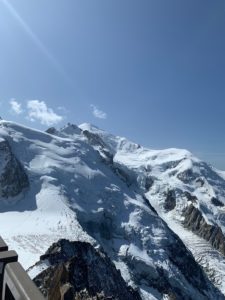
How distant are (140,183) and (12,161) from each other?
333 feet

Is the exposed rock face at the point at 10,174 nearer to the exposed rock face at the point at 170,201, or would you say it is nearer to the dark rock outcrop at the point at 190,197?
the exposed rock face at the point at 170,201

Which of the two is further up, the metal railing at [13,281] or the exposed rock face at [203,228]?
the exposed rock face at [203,228]

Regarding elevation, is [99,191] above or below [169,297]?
above

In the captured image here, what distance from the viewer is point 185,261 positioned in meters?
106

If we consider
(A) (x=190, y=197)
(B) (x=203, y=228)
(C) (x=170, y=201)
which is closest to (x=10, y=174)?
(B) (x=203, y=228)

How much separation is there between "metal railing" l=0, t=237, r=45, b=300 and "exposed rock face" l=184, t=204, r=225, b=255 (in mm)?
151187

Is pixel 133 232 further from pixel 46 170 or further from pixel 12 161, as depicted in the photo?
pixel 12 161

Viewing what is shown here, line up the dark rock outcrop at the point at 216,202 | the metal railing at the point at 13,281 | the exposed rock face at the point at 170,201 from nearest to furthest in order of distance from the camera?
1. the metal railing at the point at 13,281
2. the exposed rock face at the point at 170,201
3. the dark rock outcrop at the point at 216,202

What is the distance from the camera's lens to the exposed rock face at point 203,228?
486 ft

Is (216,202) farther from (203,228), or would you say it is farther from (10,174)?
(10,174)

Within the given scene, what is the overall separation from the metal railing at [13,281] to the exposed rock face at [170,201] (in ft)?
578

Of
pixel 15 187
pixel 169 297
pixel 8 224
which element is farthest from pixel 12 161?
pixel 169 297

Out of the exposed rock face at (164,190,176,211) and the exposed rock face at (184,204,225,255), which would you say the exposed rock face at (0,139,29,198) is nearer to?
the exposed rock face at (184,204,225,255)

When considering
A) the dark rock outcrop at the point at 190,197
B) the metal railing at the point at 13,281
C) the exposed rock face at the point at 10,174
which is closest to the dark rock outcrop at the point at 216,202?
the dark rock outcrop at the point at 190,197
